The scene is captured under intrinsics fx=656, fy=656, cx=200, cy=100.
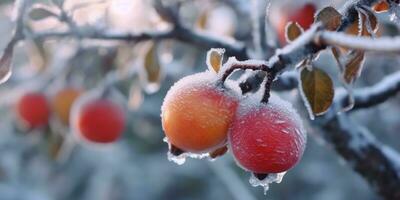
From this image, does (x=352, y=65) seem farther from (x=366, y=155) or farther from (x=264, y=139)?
(x=366, y=155)

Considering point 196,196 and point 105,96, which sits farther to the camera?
point 196,196

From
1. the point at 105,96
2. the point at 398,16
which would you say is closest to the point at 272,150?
the point at 398,16

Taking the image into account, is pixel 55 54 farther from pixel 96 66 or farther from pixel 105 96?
pixel 105 96

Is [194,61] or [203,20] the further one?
[194,61]

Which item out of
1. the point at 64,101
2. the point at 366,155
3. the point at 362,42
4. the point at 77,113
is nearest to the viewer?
the point at 362,42

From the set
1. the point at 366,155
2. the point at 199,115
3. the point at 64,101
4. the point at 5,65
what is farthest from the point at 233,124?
the point at 64,101

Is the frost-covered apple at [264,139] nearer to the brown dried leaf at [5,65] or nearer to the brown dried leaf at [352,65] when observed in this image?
the brown dried leaf at [352,65]
